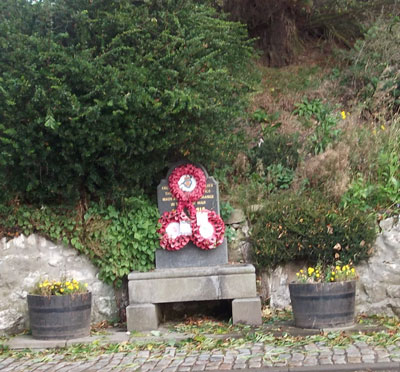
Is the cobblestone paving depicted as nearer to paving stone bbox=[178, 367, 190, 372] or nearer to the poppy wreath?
paving stone bbox=[178, 367, 190, 372]

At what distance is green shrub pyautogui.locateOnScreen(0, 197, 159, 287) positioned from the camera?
22.1ft

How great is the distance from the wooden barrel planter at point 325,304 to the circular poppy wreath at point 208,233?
138 cm

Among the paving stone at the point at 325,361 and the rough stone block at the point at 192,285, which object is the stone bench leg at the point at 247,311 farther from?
the paving stone at the point at 325,361

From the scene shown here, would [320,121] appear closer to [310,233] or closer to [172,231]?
[310,233]

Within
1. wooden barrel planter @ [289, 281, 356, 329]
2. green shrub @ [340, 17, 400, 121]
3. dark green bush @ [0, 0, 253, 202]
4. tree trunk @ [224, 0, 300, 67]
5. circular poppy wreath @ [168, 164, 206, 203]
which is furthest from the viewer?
tree trunk @ [224, 0, 300, 67]

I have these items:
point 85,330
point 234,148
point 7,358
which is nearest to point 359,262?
point 234,148

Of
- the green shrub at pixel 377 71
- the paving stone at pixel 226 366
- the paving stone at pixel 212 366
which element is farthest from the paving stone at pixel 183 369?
the green shrub at pixel 377 71

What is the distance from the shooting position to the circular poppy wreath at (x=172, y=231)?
691 centimetres

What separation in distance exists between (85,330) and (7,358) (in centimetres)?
89

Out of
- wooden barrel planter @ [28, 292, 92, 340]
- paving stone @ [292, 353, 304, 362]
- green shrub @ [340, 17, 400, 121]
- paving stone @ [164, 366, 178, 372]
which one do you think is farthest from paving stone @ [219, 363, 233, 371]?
green shrub @ [340, 17, 400, 121]

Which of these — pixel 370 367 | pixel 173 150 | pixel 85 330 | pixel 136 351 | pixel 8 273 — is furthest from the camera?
pixel 173 150

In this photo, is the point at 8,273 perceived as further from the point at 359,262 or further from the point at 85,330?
the point at 359,262

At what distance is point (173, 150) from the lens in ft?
23.6

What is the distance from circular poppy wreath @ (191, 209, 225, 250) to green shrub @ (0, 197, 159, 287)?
0.50 m
